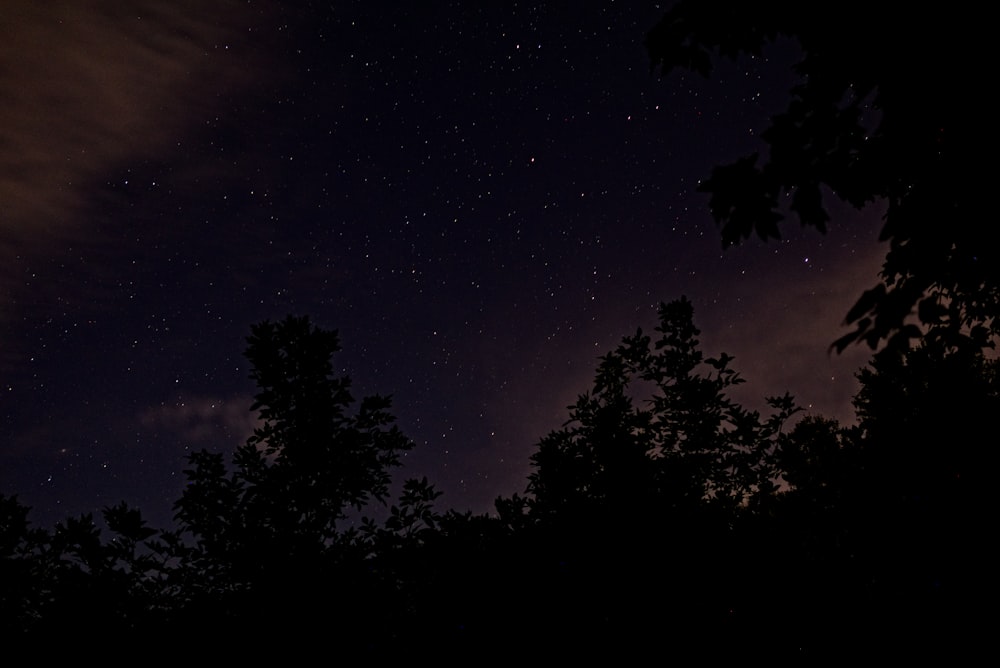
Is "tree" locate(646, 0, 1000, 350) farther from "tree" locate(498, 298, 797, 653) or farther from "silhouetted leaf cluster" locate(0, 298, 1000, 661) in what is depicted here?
"tree" locate(498, 298, 797, 653)

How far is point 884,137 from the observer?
3.50 metres

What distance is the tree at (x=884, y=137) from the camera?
2.84m

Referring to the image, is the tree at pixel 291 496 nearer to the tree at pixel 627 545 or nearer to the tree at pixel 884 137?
the tree at pixel 627 545

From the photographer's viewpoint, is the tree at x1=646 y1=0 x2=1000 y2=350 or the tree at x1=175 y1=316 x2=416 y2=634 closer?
the tree at x1=646 y1=0 x2=1000 y2=350

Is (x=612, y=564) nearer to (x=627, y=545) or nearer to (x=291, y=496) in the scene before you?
(x=627, y=545)

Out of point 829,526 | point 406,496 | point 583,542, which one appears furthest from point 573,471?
point 829,526

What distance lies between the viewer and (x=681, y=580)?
5.33 metres

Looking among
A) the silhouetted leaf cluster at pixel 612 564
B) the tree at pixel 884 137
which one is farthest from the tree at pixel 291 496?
the tree at pixel 884 137

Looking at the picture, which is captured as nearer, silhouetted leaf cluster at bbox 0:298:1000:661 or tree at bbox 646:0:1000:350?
tree at bbox 646:0:1000:350

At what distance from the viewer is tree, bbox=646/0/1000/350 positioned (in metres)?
2.84

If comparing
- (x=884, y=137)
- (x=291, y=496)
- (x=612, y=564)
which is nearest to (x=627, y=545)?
(x=612, y=564)

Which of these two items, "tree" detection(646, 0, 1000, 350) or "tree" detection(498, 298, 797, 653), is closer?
"tree" detection(646, 0, 1000, 350)

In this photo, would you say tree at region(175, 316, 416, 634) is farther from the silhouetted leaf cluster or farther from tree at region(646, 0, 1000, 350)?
tree at region(646, 0, 1000, 350)

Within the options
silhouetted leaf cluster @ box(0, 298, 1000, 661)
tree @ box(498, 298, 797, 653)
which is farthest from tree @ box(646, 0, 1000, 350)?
tree @ box(498, 298, 797, 653)
